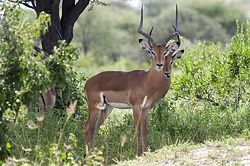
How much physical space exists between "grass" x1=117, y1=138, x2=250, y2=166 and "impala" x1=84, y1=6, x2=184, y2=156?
92cm

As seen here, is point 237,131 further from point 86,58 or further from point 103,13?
point 103,13

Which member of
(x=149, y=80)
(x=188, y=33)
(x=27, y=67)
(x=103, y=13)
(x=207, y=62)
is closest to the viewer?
(x=27, y=67)

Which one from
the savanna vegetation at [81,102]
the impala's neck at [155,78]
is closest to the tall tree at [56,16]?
the savanna vegetation at [81,102]

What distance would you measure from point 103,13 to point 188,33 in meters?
10.1

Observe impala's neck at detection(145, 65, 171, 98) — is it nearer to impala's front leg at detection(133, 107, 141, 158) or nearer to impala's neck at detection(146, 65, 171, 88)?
impala's neck at detection(146, 65, 171, 88)

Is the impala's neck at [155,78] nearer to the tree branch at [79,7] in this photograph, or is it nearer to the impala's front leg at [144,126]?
the impala's front leg at [144,126]

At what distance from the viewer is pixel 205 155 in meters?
7.33

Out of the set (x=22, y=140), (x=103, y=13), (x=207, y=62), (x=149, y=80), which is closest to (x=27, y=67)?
(x=22, y=140)

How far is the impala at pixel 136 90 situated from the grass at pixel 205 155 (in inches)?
36.2

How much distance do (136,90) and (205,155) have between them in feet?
6.68

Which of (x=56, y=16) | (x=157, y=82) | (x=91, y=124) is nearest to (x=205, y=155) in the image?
(x=157, y=82)

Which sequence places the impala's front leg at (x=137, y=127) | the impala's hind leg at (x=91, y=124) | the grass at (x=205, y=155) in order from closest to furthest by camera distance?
the grass at (x=205, y=155) → the impala's front leg at (x=137, y=127) → the impala's hind leg at (x=91, y=124)

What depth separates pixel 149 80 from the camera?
9.10 meters

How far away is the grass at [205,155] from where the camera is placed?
6996mm
